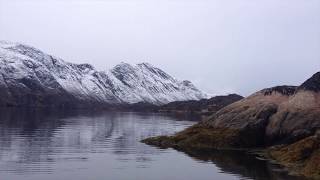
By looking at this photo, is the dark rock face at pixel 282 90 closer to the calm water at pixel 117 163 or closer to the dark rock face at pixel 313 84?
the dark rock face at pixel 313 84

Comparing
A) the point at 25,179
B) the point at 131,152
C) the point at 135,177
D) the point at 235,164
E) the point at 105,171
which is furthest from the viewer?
the point at 131,152

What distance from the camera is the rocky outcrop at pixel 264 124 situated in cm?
7725

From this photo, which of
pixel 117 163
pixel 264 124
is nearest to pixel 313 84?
pixel 264 124

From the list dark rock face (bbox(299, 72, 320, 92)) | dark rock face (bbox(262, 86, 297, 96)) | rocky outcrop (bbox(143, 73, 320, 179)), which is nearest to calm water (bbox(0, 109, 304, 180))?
rocky outcrop (bbox(143, 73, 320, 179))

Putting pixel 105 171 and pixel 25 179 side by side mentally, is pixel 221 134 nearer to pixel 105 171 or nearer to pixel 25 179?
pixel 105 171

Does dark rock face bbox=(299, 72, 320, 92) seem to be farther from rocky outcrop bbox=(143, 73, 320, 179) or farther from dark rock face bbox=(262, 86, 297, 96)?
dark rock face bbox=(262, 86, 297, 96)

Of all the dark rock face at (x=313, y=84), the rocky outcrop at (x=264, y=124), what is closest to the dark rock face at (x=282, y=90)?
the rocky outcrop at (x=264, y=124)

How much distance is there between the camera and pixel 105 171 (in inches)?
2301

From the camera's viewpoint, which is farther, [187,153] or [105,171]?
[187,153]

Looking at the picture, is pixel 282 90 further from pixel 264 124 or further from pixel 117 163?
pixel 117 163

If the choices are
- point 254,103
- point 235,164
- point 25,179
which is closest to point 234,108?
point 254,103

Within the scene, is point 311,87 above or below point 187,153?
above

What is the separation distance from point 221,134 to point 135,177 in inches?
1228

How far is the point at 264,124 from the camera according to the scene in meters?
82.1
